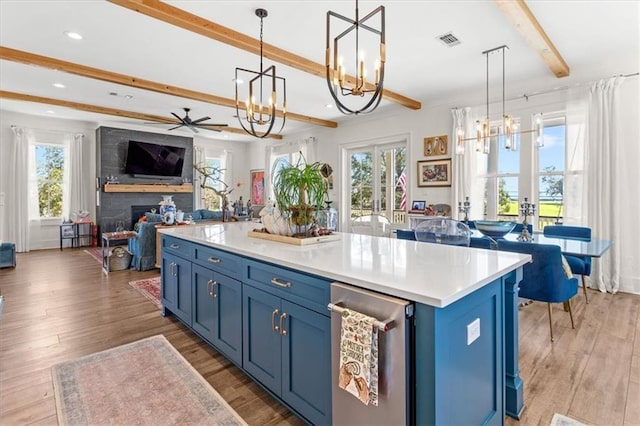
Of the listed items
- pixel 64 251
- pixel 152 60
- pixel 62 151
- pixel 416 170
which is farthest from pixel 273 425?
pixel 62 151

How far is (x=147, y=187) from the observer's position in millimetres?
8125

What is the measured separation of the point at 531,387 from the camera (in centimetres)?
204

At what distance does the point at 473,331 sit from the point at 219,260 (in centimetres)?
163

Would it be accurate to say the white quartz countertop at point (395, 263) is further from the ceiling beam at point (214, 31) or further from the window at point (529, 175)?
the window at point (529, 175)

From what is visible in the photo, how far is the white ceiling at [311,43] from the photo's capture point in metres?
2.91

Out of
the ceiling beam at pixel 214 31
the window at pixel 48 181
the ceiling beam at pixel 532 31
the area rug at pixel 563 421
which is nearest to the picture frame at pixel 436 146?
the ceiling beam at pixel 532 31

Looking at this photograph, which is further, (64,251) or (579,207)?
(64,251)

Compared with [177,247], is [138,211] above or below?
above

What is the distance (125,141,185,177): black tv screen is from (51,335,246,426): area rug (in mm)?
6487

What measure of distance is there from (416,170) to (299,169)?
4267 millimetres

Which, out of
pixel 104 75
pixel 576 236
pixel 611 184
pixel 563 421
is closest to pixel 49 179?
pixel 104 75

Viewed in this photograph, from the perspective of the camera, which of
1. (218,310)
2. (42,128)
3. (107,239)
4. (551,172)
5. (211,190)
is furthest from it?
(211,190)

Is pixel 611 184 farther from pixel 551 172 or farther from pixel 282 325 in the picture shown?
pixel 282 325

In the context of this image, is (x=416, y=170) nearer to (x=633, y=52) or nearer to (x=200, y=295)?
(x=633, y=52)
